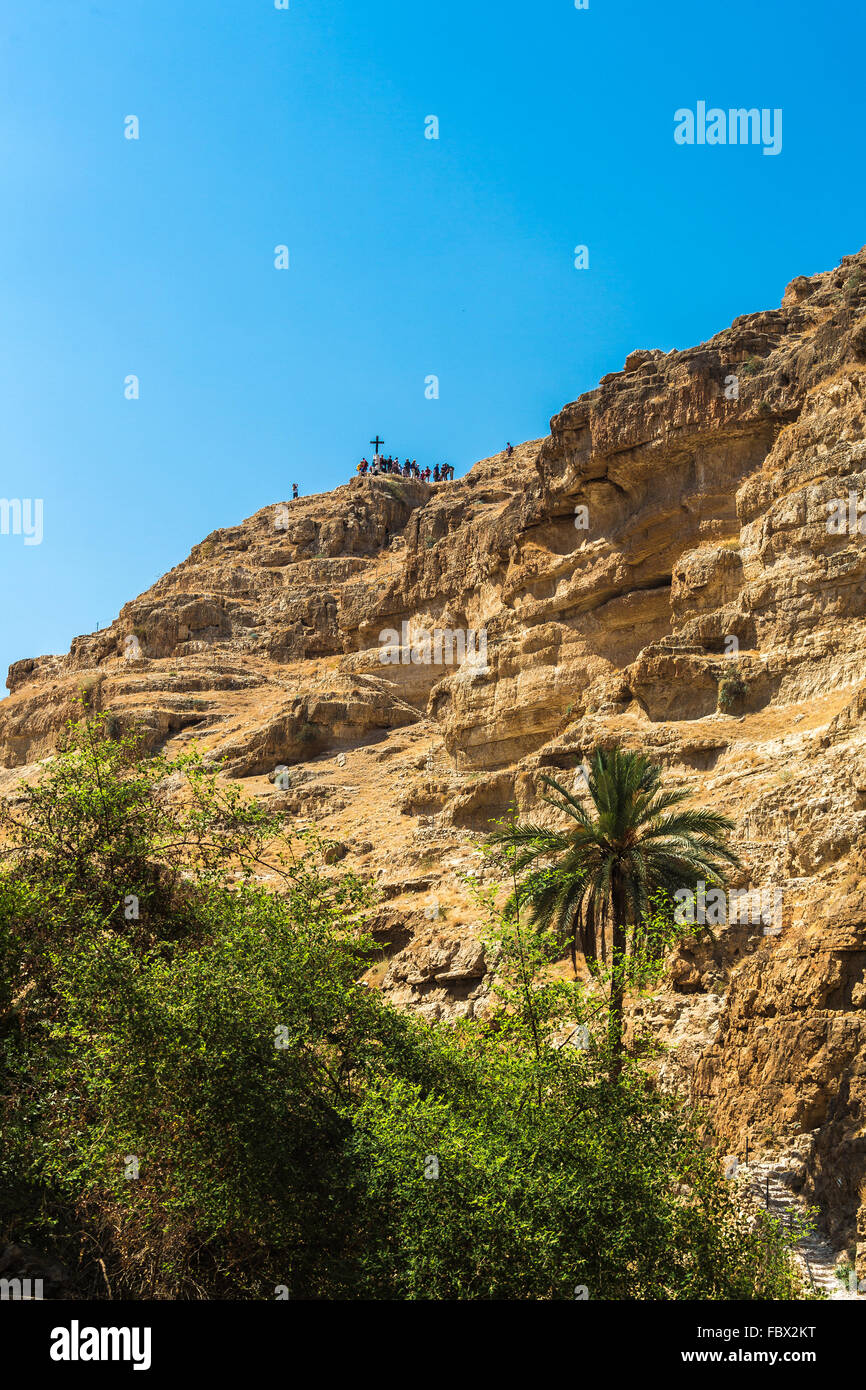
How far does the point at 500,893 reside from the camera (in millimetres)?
28516

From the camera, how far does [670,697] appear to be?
31531 mm

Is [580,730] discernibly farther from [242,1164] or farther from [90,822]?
[242,1164]

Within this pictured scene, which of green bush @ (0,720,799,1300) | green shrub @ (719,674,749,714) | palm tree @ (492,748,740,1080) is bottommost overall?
green bush @ (0,720,799,1300)

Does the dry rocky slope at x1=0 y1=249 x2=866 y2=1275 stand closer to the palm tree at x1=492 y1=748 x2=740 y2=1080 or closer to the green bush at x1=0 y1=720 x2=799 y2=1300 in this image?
the palm tree at x1=492 y1=748 x2=740 y2=1080

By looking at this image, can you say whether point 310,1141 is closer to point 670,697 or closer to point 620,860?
point 620,860

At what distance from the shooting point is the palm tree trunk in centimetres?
1538

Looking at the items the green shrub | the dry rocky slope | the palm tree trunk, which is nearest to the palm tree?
the palm tree trunk

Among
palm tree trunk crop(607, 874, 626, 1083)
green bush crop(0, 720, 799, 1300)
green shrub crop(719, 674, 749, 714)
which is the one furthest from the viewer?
green shrub crop(719, 674, 749, 714)

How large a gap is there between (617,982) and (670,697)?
50.7 ft

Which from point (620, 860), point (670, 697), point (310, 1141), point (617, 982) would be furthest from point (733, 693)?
point (310, 1141)

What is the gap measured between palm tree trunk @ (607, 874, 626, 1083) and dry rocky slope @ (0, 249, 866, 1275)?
4.04 ft

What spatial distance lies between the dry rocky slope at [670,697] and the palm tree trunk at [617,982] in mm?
1231

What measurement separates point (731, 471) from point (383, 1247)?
27816 mm

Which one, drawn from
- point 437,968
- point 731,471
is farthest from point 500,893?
point 731,471
